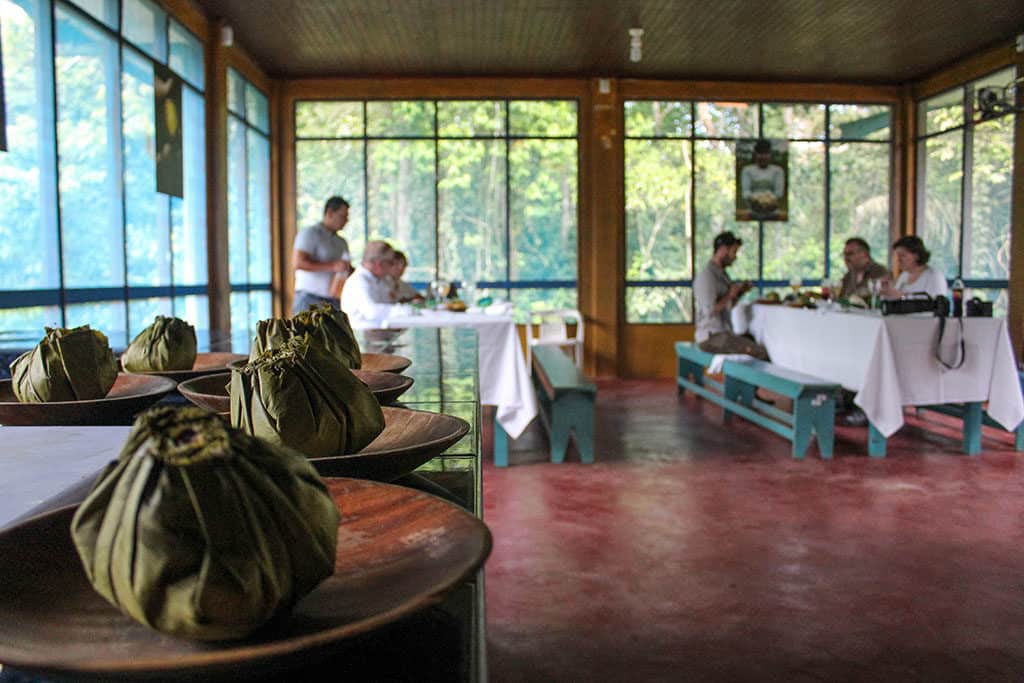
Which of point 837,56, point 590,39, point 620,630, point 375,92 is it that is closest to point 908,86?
point 837,56

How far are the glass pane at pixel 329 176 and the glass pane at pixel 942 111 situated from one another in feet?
18.8

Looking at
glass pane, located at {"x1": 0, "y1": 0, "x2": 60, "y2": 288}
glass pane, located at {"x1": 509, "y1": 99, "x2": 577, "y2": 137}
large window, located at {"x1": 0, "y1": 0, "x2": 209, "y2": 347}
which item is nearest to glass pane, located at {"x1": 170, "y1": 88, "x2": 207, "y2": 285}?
large window, located at {"x1": 0, "y1": 0, "x2": 209, "y2": 347}

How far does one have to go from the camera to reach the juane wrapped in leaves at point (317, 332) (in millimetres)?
1303

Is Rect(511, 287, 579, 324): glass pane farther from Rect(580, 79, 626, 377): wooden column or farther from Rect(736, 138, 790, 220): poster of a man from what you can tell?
Rect(736, 138, 790, 220): poster of a man

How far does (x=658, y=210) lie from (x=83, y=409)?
29.3 ft

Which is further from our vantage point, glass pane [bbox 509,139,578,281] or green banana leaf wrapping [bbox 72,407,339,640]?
glass pane [bbox 509,139,578,281]

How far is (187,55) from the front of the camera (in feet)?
22.7

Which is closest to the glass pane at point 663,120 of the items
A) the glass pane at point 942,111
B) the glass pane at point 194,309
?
the glass pane at point 942,111

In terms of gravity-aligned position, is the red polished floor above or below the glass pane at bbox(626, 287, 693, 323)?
below

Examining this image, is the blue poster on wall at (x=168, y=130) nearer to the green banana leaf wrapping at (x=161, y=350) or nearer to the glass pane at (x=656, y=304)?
the glass pane at (x=656, y=304)

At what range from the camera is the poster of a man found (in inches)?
383

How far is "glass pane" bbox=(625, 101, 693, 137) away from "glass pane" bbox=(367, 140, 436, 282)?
2.15 meters

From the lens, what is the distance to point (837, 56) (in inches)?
340

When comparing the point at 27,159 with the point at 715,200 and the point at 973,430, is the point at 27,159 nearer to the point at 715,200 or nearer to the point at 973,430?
the point at 973,430
